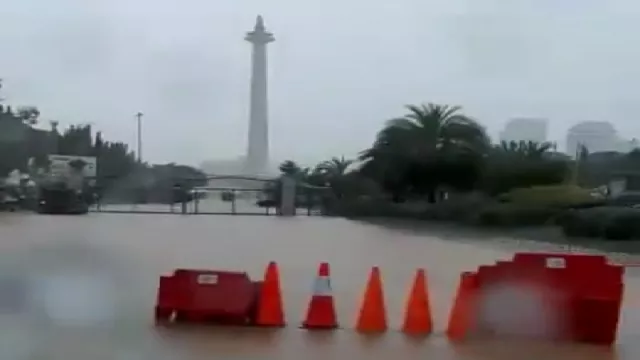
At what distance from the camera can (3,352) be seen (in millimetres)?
8961

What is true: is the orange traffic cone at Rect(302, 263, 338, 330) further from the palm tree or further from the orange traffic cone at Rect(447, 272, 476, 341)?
the palm tree

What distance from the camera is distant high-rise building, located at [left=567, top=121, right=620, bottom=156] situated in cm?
4225

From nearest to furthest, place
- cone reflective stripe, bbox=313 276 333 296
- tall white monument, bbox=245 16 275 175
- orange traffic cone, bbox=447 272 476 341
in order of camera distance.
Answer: orange traffic cone, bbox=447 272 476 341 → cone reflective stripe, bbox=313 276 333 296 → tall white monument, bbox=245 16 275 175

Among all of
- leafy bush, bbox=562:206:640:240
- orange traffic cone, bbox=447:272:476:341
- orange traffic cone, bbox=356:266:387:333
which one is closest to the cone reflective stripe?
orange traffic cone, bbox=356:266:387:333

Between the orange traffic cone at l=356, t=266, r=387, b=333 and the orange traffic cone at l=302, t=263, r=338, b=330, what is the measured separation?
0.95 feet

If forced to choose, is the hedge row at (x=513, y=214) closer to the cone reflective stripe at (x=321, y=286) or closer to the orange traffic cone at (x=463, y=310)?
the orange traffic cone at (x=463, y=310)

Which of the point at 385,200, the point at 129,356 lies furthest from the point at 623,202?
the point at 129,356

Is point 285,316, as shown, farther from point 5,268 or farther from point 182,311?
point 5,268

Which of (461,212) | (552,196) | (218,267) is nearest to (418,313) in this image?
(218,267)

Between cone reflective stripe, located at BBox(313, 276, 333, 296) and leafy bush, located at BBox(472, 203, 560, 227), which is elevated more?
cone reflective stripe, located at BBox(313, 276, 333, 296)

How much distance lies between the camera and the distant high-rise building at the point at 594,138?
42250 millimetres

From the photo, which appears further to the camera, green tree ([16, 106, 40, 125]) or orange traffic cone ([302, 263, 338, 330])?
green tree ([16, 106, 40, 125])

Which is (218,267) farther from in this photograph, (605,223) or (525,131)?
(525,131)

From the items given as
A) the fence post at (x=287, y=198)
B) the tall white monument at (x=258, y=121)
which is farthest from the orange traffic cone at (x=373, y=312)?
the tall white monument at (x=258, y=121)
